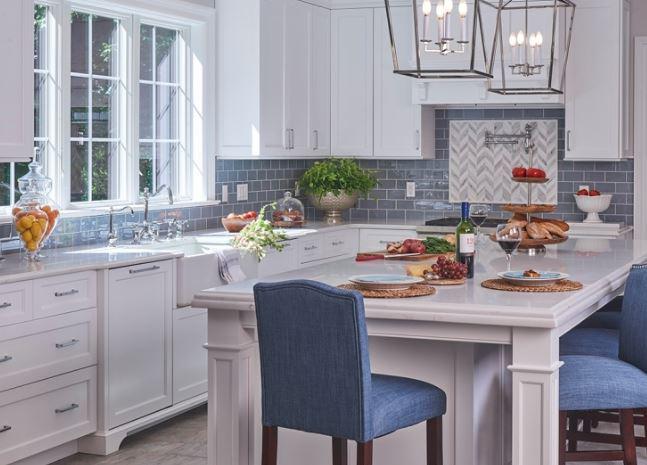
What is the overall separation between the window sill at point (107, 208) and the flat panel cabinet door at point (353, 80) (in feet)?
4.43

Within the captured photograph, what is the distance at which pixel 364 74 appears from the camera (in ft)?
25.2

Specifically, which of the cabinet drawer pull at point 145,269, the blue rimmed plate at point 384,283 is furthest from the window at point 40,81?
the blue rimmed plate at point 384,283

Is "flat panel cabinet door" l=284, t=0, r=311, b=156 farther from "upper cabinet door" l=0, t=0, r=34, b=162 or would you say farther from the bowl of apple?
"upper cabinet door" l=0, t=0, r=34, b=162

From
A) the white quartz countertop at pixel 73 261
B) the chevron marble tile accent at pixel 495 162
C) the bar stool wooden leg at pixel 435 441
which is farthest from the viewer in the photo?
the chevron marble tile accent at pixel 495 162

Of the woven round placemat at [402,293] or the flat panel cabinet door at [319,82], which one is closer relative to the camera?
the woven round placemat at [402,293]

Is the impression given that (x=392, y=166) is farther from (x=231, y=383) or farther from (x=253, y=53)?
(x=231, y=383)

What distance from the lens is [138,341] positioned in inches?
199

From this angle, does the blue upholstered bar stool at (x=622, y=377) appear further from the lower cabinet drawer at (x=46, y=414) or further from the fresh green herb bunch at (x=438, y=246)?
the lower cabinet drawer at (x=46, y=414)

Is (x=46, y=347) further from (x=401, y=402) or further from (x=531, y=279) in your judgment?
(x=531, y=279)

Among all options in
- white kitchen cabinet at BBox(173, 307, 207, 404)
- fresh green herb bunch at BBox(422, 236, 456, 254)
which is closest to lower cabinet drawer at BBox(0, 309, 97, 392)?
white kitchen cabinet at BBox(173, 307, 207, 404)

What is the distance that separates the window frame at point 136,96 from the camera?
5.46 metres

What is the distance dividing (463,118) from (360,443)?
16.5 ft

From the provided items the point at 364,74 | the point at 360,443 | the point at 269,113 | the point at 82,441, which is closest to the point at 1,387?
the point at 82,441

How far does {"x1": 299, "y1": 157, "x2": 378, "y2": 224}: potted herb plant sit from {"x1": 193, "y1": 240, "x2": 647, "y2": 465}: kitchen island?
3439 millimetres
